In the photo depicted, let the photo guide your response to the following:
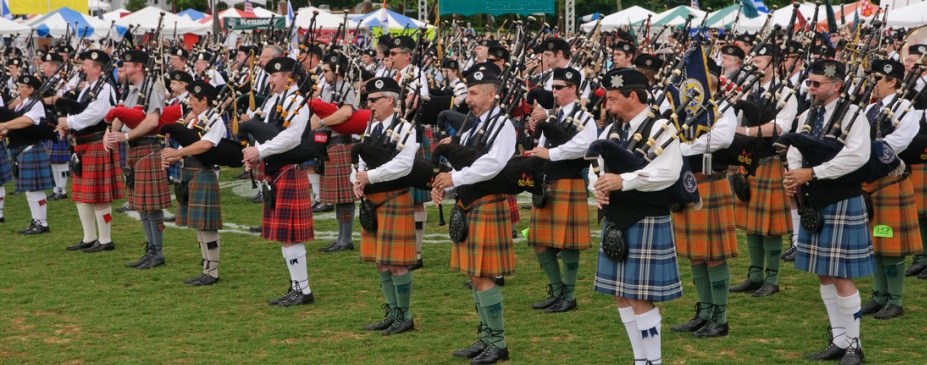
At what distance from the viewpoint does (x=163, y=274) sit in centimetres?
804

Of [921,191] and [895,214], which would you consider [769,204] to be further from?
[921,191]

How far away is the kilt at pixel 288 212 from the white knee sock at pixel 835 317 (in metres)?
3.18

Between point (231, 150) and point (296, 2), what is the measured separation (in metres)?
34.4

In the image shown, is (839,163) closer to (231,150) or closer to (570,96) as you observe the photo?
(570,96)

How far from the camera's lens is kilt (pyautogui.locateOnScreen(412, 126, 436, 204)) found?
8281 millimetres

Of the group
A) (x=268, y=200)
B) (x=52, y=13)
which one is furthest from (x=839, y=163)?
(x=52, y=13)

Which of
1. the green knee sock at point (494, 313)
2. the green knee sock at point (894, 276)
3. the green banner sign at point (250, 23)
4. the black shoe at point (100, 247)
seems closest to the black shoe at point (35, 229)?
the black shoe at point (100, 247)

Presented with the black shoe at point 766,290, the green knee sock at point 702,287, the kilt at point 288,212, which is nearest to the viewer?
the green knee sock at point 702,287

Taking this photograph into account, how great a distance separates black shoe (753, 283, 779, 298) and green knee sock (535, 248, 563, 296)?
4.25ft

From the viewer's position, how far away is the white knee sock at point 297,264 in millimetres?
6914

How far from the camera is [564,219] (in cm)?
654

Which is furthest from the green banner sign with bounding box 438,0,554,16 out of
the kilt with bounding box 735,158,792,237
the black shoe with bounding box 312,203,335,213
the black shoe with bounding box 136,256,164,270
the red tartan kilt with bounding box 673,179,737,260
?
the red tartan kilt with bounding box 673,179,737,260

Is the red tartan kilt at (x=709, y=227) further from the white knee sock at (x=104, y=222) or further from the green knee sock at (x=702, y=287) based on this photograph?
the white knee sock at (x=104, y=222)

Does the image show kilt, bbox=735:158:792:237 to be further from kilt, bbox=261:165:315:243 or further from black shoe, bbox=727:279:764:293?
kilt, bbox=261:165:315:243
